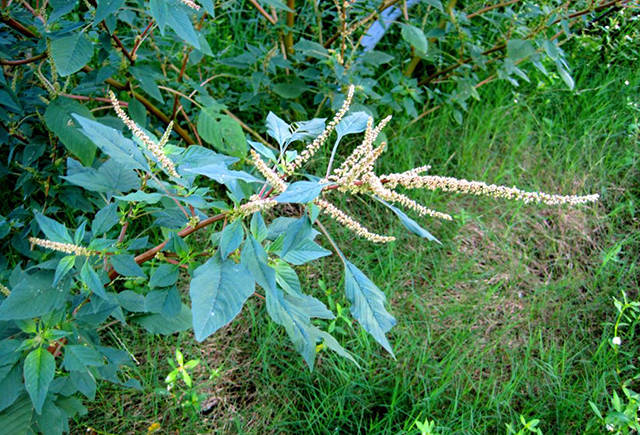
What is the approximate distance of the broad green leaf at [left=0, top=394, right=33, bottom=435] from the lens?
1.21 m

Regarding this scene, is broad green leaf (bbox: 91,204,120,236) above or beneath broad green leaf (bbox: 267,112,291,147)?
beneath

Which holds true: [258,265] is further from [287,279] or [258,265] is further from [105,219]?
[105,219]

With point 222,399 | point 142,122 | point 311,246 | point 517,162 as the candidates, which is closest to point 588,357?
point 517,162

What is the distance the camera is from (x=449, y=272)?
7.33 ft

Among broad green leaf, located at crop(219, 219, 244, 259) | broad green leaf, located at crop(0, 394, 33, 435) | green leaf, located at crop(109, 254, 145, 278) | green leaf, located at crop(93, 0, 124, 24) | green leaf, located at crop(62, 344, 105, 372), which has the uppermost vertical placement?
green leaf, located at crop(93, 0, 124, 24)

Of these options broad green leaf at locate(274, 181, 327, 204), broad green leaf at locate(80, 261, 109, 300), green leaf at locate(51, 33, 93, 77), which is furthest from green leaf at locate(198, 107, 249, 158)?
broad green leaf at locate(274, 181, 327, 204)

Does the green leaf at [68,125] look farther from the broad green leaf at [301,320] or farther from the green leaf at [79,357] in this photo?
the broad green leaf at [301,320]

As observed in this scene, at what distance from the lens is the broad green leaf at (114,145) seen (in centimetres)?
94

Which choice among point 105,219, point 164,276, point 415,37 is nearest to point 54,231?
point 105,219

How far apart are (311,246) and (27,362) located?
2.03ft

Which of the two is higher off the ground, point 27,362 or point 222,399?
point 27,362

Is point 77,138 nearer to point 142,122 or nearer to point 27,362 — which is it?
point 142,122

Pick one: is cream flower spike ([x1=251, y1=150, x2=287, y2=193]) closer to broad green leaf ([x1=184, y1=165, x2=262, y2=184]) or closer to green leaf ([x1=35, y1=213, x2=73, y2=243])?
broad green leaf ([x1=184, y1=165, x2=262, y2=184])

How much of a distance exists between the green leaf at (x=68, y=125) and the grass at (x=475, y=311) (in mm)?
635
